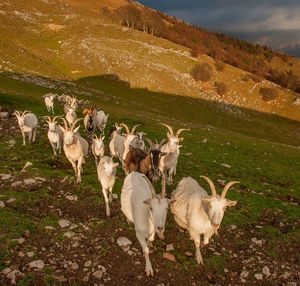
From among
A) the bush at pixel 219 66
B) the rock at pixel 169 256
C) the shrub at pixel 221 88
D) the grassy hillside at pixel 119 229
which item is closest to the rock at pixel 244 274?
the grassy hillside at pixel 119 229

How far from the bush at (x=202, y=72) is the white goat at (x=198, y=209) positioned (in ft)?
236

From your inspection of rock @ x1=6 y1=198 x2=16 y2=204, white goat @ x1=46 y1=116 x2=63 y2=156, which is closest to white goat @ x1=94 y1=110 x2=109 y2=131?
white goat @ x1=46 y1=116 x2=63 y2=156

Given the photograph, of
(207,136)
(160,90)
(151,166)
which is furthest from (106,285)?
(160,90)

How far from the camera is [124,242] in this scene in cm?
1245

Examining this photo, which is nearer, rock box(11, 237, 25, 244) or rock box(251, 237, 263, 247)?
rock box(11, 237, 25, 244)

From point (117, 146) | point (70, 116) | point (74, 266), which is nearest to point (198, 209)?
point (74, 266)

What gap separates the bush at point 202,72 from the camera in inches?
3313

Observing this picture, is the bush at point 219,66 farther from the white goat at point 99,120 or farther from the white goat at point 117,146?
the white goat at point 117,146

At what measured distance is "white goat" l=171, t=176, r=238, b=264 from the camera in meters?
11.0

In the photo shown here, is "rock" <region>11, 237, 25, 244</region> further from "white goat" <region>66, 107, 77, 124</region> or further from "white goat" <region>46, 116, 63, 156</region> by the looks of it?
"white goat" <region>66, 107, 77, 124</region>

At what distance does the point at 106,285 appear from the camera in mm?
10727

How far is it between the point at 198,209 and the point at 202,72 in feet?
248

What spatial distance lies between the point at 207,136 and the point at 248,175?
13.0 metres

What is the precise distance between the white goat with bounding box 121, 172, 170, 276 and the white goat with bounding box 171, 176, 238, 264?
0.94 metres
